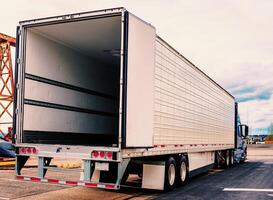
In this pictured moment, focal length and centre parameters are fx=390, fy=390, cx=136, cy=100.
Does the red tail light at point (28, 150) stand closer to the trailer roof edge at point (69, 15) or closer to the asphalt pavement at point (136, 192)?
the asphalt pavement at point (136, 192)

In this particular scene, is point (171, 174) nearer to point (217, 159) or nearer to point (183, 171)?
point (183, 171)

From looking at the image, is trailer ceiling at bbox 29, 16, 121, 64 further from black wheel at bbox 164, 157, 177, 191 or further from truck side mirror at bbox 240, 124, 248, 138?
truck side mirror at bbox 240, 124, 248, 138

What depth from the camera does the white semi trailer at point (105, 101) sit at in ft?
27.1

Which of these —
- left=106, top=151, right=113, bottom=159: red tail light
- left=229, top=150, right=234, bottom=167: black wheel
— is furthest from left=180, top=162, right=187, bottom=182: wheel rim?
left=229, top=150, right=234, bottom=167: black wheel

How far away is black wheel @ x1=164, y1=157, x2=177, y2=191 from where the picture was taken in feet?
35.1

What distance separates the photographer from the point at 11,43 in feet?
119

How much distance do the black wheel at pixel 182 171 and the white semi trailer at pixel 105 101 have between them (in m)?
0.03

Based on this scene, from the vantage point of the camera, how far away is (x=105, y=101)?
1297 cm

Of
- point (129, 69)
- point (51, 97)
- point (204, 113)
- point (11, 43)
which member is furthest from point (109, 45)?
point (11, 43)

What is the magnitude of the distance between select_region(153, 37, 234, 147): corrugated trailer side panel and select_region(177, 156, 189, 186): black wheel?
609mm

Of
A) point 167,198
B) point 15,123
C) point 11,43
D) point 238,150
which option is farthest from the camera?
point 11,43

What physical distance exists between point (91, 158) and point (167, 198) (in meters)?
2.69

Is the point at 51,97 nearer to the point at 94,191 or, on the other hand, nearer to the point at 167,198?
the point at 94,191

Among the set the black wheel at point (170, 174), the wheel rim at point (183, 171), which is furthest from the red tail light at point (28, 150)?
the wheel rim at point (183, 171)
